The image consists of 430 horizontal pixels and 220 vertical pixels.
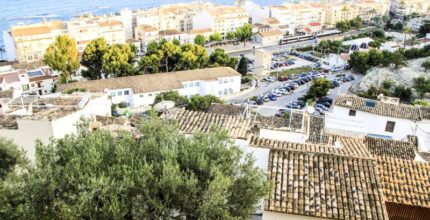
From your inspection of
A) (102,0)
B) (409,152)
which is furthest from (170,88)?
(102,0)

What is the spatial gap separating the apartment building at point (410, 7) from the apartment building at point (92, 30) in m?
90.0

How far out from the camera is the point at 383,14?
116 meters

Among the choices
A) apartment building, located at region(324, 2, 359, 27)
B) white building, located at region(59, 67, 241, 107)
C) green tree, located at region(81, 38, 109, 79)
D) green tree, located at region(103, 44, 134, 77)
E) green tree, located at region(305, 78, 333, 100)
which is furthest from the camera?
apartment building, located at region(324, 2, 359, 27)

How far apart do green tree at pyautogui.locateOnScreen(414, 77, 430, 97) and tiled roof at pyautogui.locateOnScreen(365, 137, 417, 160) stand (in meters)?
29.5

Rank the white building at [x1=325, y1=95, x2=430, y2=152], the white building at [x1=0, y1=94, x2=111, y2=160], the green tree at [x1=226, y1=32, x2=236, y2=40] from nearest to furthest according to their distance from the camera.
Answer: the white building at [x1=0, y1=94, x2=111, y2=160] < the white building at [x1=325, y1=95, x2=430, y2=152] < the green tree at [x1=226, y1=32, x2=236, y2=40]

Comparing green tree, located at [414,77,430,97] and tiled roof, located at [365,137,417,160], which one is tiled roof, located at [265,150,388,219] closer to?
tiled roof, located at [365,137,417,160]

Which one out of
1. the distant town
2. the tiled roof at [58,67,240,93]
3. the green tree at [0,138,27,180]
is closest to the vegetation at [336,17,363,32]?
the distant town

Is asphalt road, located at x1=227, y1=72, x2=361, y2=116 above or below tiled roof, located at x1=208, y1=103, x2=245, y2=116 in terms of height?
below

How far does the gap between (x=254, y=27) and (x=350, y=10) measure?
33260 millimetres

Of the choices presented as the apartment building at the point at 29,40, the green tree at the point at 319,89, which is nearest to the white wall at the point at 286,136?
the green tree at the point at 319,89

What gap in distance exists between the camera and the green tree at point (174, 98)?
40094 mm

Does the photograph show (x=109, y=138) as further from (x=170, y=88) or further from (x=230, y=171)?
(x=170, y=88)

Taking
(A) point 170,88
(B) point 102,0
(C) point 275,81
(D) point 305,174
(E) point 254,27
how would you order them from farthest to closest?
(B) point 102,0 < (E) point 254,27 < (C) point 275,81 < (A) point 170,88 < (D) point 305,174

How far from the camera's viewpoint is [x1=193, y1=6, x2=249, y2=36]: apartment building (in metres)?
88.1
